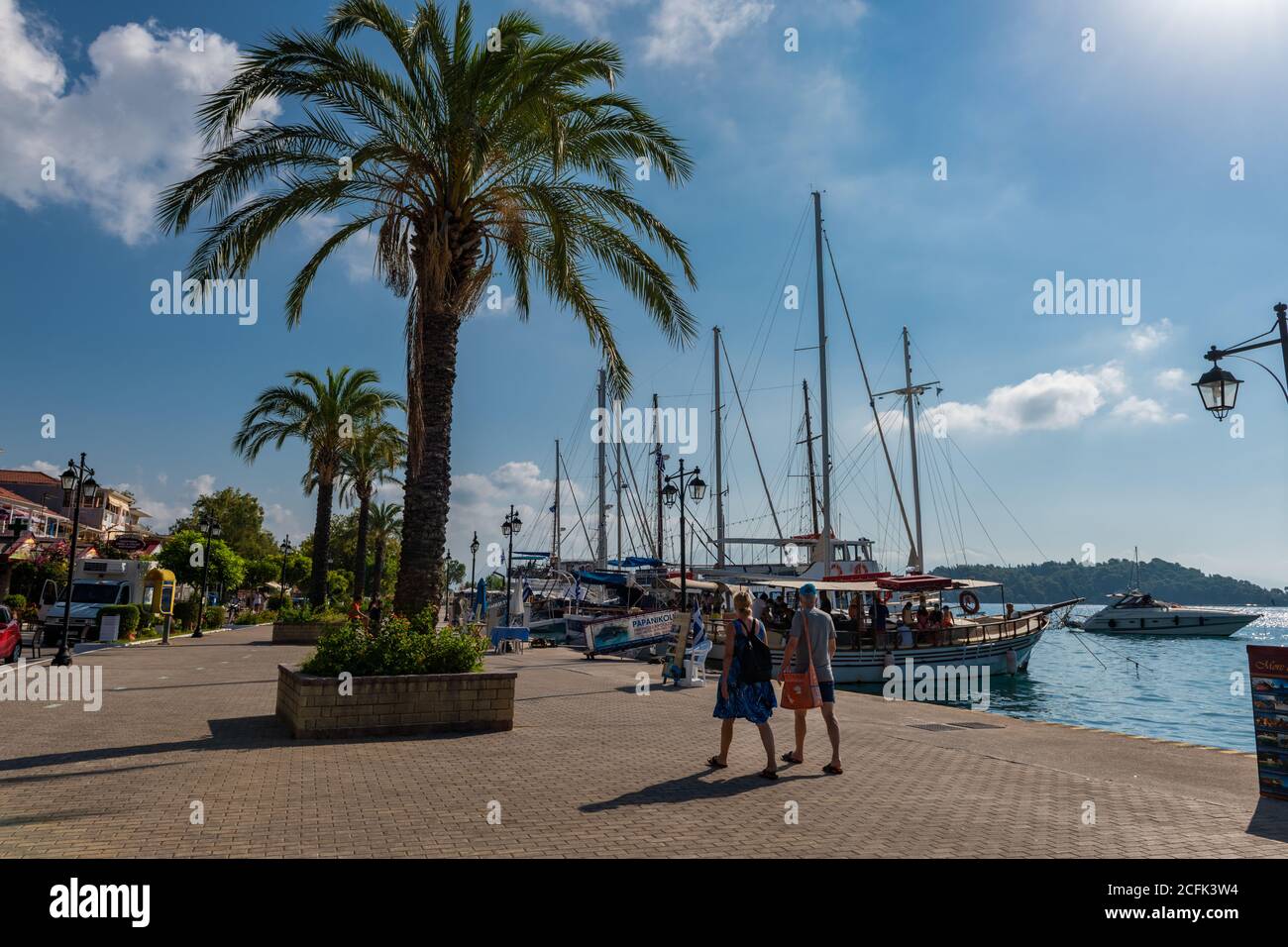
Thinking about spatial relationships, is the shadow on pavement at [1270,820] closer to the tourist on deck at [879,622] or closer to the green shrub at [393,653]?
the green shrub at [393,653]

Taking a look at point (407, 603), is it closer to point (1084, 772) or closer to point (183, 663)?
point (1084, 772)

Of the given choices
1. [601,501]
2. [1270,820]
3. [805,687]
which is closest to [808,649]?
[805,687]

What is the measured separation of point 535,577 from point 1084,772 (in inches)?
2184

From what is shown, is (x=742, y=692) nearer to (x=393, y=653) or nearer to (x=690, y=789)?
(x=690, y=789)

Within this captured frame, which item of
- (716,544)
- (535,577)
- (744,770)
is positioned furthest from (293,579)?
(744,770)

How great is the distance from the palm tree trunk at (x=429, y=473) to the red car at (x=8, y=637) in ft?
42.9

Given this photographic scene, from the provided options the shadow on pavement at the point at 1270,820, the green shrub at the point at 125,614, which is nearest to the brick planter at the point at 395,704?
the shadow on pavement at the point at 1270,820

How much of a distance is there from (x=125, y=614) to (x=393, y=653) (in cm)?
2194

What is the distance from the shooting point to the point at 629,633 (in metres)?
23.9

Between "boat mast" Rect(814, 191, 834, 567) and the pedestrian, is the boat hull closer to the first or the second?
"boat mast" Rect(814, 191, 834, 567)

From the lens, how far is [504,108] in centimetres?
1149

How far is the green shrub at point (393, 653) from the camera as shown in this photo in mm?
9344

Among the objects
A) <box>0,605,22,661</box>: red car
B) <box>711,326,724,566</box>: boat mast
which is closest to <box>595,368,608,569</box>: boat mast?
<box>711,326,724,566</box>: boat mast

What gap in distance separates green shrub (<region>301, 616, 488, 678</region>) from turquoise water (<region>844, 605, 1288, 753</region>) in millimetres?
13128
